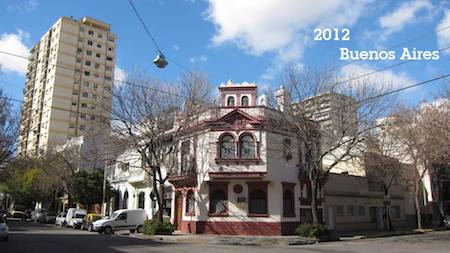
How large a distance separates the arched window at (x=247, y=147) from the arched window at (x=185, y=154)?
4.14m

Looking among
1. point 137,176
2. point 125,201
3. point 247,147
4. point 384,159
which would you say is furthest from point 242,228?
point 125,201

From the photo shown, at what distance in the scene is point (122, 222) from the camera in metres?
32.6

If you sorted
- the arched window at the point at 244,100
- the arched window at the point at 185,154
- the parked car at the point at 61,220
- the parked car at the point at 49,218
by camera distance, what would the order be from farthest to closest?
the parked car at the point at 49,218
the parked car at the point at 61,220
the arched window at the point at 244,100
the arched window at the point at 185,154

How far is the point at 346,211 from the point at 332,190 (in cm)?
280

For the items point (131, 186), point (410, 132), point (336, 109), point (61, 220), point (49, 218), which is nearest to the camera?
point (336, 109)

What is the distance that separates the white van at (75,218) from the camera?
132ft

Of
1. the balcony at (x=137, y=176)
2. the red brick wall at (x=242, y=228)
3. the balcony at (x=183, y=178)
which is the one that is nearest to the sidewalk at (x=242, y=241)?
the red brick wall at (x=242, y=228)

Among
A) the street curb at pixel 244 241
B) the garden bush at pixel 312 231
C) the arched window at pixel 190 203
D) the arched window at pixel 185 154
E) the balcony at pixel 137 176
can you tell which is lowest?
the street curb at pixel 244 241

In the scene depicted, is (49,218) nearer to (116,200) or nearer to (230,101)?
(116,200)

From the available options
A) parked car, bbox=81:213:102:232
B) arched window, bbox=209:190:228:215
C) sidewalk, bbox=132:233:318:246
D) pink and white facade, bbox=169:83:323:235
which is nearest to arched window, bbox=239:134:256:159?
pink and white facade, bbox=169:83:323:235

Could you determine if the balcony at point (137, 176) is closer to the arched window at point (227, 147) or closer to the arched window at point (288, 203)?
the arched window at point (227, 147)

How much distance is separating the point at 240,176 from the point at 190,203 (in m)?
4.70

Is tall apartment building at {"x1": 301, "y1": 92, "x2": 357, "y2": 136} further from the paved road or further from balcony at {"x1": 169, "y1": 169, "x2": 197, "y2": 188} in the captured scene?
balcony at {"x1": 169, "y1": 169, "x2": 197, "y2": 188}

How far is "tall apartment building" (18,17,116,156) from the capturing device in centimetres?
8425
